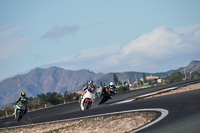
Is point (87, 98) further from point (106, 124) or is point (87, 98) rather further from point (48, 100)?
point (48, 100)

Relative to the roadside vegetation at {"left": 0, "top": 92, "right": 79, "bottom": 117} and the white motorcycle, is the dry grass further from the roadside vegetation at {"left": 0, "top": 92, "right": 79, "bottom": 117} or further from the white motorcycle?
the roadside vegetation at {"left": 0, "top": 92, "right": 79, "bottom": 117}

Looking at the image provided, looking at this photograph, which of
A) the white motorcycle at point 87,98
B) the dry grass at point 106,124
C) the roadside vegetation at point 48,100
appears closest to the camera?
the dry grass at point 106,124

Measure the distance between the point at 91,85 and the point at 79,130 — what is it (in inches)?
303

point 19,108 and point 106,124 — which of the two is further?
point 19,108

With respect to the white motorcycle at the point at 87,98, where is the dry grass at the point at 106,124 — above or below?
below

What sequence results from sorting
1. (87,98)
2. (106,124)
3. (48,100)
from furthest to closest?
(48,100) < (87,98) < (106,124)

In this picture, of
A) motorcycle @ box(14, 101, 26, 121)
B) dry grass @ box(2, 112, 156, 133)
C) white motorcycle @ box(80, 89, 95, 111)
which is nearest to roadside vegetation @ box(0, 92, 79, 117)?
motorcycle @ box(14, 101, 26, 121)

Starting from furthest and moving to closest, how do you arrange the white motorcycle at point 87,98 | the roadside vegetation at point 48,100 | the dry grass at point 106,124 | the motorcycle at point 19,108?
the roadside vegetation at point 48,100
the motorcycle at point 19,108
the white motorcycle at point 87,98
the dry grass at point 106,124

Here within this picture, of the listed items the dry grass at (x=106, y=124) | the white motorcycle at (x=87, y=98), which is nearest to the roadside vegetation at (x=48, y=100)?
the white motorcycle at (x=87, y=98)

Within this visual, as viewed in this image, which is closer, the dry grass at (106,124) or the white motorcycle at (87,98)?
the dry grass at (106,124)

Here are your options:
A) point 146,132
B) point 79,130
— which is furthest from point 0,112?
point 146,132

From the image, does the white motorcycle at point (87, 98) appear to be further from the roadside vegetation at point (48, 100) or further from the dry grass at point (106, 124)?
the roadside vegetation at point (48, 100)

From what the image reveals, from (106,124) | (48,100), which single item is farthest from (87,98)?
(48,100)

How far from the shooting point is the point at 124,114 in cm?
1246
